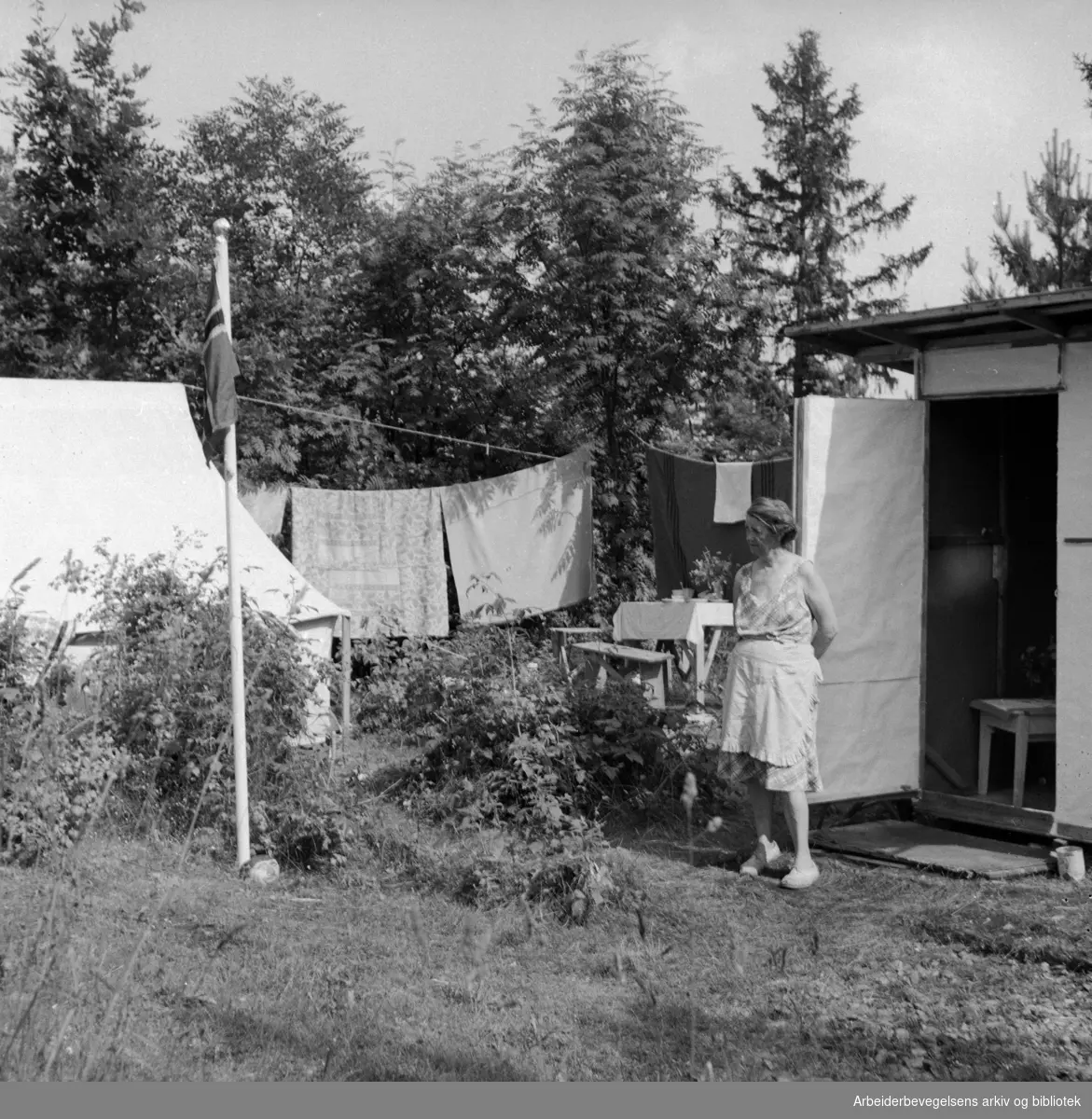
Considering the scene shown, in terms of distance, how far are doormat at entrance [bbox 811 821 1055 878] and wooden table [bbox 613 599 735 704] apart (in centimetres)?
369

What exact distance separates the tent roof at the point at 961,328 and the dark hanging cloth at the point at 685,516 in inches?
189

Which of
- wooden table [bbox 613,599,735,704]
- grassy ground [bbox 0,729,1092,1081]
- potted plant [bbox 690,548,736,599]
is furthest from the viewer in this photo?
potted plant [bbox 690,548,736,599]

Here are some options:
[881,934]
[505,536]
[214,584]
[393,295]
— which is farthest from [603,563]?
[881,934]

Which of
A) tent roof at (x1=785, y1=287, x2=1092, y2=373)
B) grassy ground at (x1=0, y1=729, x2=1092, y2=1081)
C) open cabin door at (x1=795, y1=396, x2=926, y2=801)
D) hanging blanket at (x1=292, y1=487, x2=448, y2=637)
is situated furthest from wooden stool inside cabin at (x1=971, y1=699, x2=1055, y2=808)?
hanging blanket at (x1=292, y1=487, x2=448, y2=637)

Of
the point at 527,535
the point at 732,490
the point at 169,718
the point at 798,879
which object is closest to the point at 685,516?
the point at 732,490

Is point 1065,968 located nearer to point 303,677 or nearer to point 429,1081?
point 429,1081

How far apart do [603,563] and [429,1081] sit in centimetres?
1022

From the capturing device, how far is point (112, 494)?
860 centimetres

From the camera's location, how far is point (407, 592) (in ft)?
38.4

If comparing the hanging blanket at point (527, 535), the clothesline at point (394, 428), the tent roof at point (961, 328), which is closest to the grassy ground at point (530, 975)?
the tent roof at point (961, 328)

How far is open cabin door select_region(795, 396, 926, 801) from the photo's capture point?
6.10m

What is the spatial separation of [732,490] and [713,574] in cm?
73

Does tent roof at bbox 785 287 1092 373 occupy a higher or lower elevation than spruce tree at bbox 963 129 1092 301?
lower

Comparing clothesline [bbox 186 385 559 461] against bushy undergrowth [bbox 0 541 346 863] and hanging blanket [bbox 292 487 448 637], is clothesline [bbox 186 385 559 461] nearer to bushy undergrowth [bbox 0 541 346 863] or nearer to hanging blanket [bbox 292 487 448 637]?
hanging blanket [bbox 292 487 448 637]
